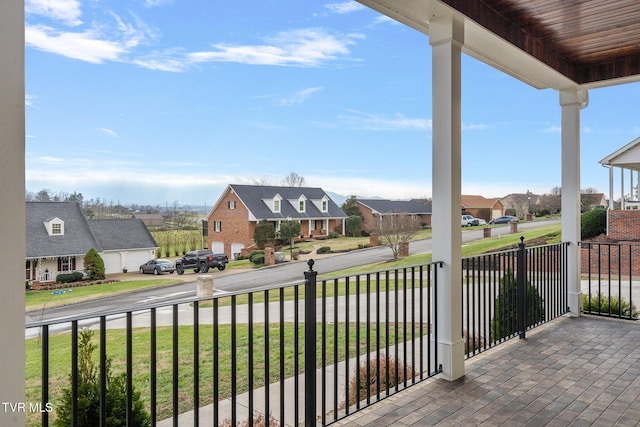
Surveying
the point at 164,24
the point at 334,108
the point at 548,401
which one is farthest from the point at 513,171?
the point at 164,24

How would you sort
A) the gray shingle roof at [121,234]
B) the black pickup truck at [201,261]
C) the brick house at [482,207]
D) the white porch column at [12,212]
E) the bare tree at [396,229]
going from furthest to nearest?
the brick house at [482,207] < the bare tree at [396,229] < the black pickup truck at [201,261] < the gray shingle roof at [121,234] < the white porch column at [12,212]

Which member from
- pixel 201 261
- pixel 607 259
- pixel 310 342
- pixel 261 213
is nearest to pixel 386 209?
pixel 261 213

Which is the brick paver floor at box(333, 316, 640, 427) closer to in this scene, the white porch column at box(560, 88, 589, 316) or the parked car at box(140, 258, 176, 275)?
the white porch column at box(560, 88, 589, 316)

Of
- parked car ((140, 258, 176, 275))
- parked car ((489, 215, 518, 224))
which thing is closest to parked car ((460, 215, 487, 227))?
parked car ((489, 215, 518, 224))

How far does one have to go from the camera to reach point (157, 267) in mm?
2312

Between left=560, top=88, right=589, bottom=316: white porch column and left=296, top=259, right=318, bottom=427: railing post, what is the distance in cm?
368

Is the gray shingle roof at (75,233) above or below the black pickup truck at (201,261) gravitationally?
above

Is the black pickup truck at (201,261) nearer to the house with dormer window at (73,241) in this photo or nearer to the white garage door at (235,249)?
the white garage door at (235,249)

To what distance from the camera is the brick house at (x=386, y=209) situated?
10.4 feet

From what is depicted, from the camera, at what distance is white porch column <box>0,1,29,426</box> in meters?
1.21

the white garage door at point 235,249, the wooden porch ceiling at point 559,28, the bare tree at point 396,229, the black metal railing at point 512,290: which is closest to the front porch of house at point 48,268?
the white garage door at point 235,249

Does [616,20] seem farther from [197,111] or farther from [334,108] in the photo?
[197,111]

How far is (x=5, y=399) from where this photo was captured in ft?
3.97

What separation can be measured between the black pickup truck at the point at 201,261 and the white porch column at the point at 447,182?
1.52 meters
